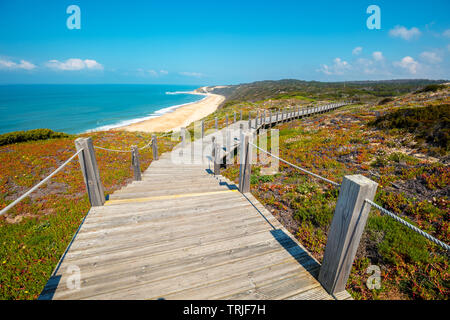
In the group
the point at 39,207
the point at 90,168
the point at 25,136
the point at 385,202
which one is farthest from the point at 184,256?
the point at 25,136

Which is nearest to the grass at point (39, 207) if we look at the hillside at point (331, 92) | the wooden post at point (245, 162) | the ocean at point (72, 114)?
the wooden post at point (245, 162)

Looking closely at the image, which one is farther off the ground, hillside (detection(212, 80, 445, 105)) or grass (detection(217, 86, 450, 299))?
hillside (detection(212, 80, 445, 105))

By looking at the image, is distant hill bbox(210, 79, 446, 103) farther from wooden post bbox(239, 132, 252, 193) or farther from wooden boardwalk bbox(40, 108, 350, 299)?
wooden boardwalk bbox(40, 108, 350, 299)

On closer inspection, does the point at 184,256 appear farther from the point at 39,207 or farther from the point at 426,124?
the point at 426,124

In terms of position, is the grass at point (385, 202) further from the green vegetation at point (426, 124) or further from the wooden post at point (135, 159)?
the wooden post at point (135, 159)

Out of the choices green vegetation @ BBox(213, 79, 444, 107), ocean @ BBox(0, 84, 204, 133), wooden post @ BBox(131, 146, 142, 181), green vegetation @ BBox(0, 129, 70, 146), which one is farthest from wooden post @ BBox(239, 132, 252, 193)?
green vegetation @ BBox(213, 79, 444, 107)
